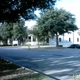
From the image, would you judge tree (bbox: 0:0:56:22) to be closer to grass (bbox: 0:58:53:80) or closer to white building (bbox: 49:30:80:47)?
grass (bbox: 0:58:53:80)

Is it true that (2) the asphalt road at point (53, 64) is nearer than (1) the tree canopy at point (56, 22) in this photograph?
Yes

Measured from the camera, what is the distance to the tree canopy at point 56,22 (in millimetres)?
47750

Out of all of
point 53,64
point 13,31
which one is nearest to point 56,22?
point 13,31

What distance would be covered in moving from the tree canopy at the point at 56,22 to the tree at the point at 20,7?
106 ft

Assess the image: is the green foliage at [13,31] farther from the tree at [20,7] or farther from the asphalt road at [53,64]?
the tree at [20,7]

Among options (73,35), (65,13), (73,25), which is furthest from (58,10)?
(73,35)

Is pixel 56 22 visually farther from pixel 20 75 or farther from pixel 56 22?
pixel 20 75

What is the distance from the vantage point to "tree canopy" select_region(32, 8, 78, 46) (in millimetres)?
47750

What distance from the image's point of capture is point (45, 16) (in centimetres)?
4850

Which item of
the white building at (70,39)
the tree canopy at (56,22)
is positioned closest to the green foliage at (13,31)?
the white building at (70,39)

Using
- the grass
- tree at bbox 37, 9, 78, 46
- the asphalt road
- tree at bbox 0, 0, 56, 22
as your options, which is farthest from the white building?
the grass

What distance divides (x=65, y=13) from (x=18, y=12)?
34793mm

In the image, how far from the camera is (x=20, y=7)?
14062 millimetres

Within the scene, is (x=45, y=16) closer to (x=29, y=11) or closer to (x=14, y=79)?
(x=29, y=11)
